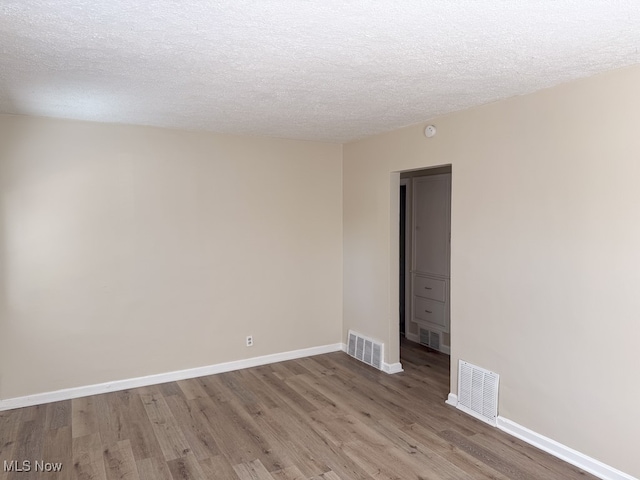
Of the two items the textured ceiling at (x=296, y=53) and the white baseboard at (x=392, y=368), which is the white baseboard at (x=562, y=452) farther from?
the textured ceiling at (x=296, y=53)

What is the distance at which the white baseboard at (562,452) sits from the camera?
2621 millimetres

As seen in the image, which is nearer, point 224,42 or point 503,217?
point 224,42

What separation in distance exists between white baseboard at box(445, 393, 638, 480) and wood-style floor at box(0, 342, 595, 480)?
0.21 ft

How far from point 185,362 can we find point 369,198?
8.31 ft

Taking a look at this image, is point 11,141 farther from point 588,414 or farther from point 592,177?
point 588,414

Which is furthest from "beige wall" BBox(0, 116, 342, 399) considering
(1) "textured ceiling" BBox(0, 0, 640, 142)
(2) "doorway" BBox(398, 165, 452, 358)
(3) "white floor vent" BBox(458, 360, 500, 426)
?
(3) "white floor vent" BBox(458, 360, 500, 426)

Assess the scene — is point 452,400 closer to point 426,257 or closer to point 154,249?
point 426,257

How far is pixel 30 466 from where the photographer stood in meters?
2.79

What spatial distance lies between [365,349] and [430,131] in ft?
7.86

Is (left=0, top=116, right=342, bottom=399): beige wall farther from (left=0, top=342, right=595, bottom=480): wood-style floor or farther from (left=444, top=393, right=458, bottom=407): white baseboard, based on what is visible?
(left=444, top=393, right=458, bottom=407): white baseboard

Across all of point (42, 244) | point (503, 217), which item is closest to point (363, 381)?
point (503, 217)

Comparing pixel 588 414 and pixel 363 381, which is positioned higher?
pixel 588 414

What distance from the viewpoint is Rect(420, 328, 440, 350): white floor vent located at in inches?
205

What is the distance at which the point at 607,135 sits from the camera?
8.49 ft
